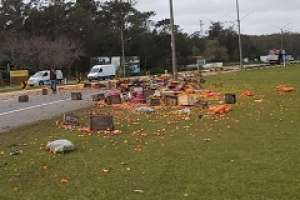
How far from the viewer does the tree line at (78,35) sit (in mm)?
90688

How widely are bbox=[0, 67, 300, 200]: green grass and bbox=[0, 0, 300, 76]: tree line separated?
72.7 m

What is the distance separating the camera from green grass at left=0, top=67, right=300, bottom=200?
8578mm

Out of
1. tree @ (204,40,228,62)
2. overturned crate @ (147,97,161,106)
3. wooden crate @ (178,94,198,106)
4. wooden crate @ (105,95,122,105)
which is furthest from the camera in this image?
tree @ (204,40,228,62)

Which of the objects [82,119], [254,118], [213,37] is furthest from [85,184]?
[213,37]

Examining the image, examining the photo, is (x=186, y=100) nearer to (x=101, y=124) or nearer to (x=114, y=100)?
(x=114, y=100)

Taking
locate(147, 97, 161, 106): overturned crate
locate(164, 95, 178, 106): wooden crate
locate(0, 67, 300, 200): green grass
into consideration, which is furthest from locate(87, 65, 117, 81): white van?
locate(0, 67, 300, 200): green grass

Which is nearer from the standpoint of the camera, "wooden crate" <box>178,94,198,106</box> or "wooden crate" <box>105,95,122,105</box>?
"wooden crate" <box>178,94,198,106</box>

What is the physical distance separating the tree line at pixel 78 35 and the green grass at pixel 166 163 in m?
72.7

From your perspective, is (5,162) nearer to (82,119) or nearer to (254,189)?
(254,189)

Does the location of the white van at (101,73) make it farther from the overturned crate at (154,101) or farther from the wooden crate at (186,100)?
the wooden crate at (186,100)

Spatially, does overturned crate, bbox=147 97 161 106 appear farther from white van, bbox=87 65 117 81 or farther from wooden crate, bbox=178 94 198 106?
white van, bbox=87 65 117 81

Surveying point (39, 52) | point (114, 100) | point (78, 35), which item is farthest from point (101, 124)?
point (78, 35)

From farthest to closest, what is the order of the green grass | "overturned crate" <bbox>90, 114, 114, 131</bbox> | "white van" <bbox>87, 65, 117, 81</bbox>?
Result: 1. "white van" <bbox>87, 65, 117, 81</bbox>
2. "overturned crate" <bbox>90, 114, 114, 131</bbox>
3. the green grass

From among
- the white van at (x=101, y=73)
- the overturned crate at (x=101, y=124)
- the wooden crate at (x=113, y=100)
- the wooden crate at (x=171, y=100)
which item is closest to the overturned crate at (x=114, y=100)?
the wooden crate at (x=113, y=100)
